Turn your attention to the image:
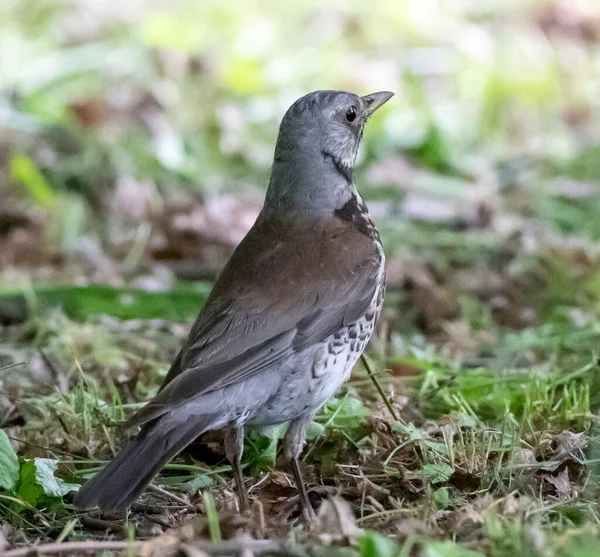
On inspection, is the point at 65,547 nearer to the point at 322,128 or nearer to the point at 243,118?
the point at 322,128

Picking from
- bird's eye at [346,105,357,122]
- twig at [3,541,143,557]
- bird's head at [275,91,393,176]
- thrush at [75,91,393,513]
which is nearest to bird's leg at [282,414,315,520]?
thrush at [75,91,393,513]

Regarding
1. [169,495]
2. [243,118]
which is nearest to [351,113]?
[169,495]

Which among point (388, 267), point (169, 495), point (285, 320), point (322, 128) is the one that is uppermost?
point (322, 128)

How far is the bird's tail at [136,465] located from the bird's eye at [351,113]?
1.37 m

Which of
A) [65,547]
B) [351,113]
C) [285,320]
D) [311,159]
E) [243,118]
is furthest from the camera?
[243,118]

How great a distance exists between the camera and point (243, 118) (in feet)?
27.1

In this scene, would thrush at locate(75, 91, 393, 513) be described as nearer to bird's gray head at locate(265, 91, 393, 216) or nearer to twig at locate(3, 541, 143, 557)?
bird's gray head at locate(265, 91, 393, 216)

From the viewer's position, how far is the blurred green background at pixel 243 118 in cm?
639

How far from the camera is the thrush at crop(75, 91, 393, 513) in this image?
3045 millimetres

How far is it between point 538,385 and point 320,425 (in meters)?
0.87

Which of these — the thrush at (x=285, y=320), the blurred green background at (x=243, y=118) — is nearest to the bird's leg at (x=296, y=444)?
the thrush at (x=285, y=320)

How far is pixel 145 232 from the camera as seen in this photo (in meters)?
6.42

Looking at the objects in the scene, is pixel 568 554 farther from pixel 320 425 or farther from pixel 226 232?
pixel 226 232

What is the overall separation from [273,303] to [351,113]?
956 mm
